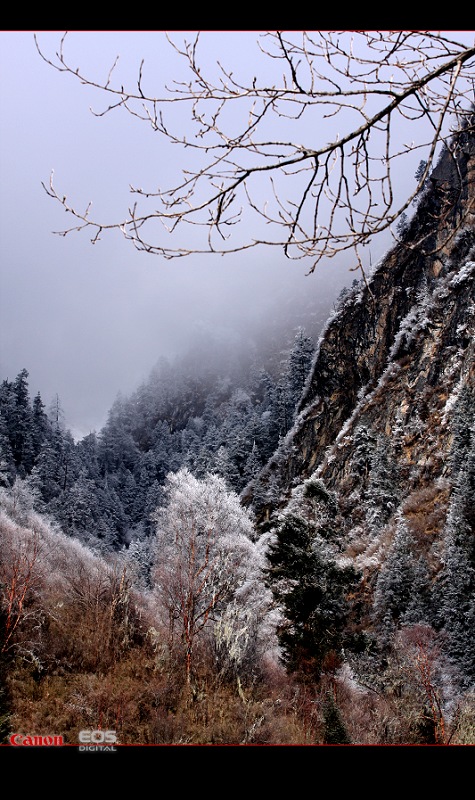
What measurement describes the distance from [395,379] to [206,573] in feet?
64.7

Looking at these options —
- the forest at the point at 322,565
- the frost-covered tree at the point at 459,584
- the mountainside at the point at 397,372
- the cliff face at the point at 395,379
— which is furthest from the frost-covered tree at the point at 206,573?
the mountainside at the point at 397,372

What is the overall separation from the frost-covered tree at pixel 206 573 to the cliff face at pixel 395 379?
27.9ft

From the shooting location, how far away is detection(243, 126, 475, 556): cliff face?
24219mm

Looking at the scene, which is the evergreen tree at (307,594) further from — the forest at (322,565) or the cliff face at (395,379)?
the cliff face at (395,379)

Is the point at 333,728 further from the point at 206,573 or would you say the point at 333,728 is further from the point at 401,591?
the point at 401,591

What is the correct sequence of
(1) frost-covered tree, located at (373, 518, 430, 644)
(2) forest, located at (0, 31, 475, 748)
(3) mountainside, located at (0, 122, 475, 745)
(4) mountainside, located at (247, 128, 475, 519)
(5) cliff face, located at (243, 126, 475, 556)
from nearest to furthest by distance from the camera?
1. (2) forest, located at (0, 31, 475, 748)
2. (3) mountainside, located at (0, 122, 475, 745)
3. (1) frost-covered tree, located at (373, 518, 430, 644)
4. (5) cliff face, located at (243, 126, 475, 556)
5. (4) mountainside, located at (247, 128, 475, 519)

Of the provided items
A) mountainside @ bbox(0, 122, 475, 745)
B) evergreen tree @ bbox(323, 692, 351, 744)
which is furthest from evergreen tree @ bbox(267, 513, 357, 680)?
evergreen tree @ bbox(323, 692, 351, 744)

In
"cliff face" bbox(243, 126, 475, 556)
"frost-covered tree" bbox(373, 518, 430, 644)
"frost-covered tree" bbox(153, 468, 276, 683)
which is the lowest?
"frost-covered tree" bbox(373, 518, 430, 644)

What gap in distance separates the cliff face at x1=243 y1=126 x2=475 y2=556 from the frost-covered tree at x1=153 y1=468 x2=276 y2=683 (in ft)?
27.9

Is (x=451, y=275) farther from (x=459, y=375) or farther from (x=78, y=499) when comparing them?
(x=78, y=499)

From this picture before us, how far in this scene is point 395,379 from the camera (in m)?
29.2

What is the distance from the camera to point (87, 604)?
12.5m

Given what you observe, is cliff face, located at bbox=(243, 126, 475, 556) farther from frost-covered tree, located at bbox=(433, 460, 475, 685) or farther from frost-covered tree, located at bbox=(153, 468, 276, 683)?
frost-covered tree, located at bbox=(153, 468, 276, 683)
